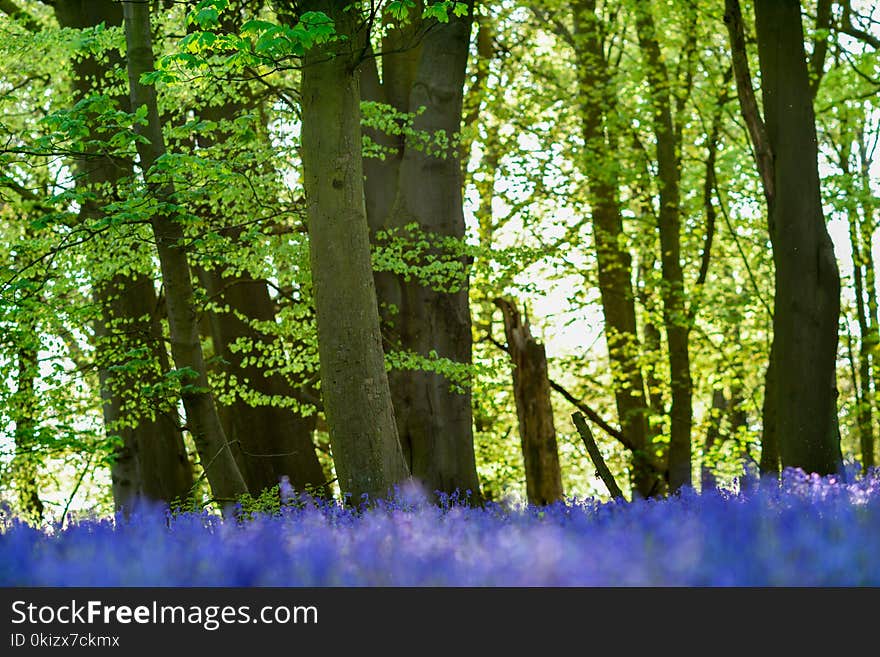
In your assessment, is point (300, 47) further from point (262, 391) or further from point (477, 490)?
point (262, 391)

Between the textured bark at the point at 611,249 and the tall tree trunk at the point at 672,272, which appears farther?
the textured bark at the point at 611,249

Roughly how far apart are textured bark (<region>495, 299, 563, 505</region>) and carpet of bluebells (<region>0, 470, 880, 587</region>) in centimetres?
1299

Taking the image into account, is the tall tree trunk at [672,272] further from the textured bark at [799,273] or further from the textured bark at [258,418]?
the textured bark at [799,273]

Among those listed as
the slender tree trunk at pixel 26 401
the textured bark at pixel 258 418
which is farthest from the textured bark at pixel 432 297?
the slender tree trunk at pixel 26 401

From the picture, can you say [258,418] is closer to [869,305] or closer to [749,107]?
[749,107]

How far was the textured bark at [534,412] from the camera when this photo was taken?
17.4m

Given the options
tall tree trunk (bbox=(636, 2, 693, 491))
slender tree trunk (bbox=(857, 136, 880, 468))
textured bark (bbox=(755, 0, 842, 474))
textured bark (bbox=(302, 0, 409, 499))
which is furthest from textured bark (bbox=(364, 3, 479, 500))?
slender tree trunk (bbox=(857, 136, 880, 468))

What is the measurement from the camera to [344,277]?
7.70 metres

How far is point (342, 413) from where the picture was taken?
7684mm

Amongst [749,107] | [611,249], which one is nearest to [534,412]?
[611,249]

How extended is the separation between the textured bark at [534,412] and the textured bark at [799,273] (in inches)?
277
